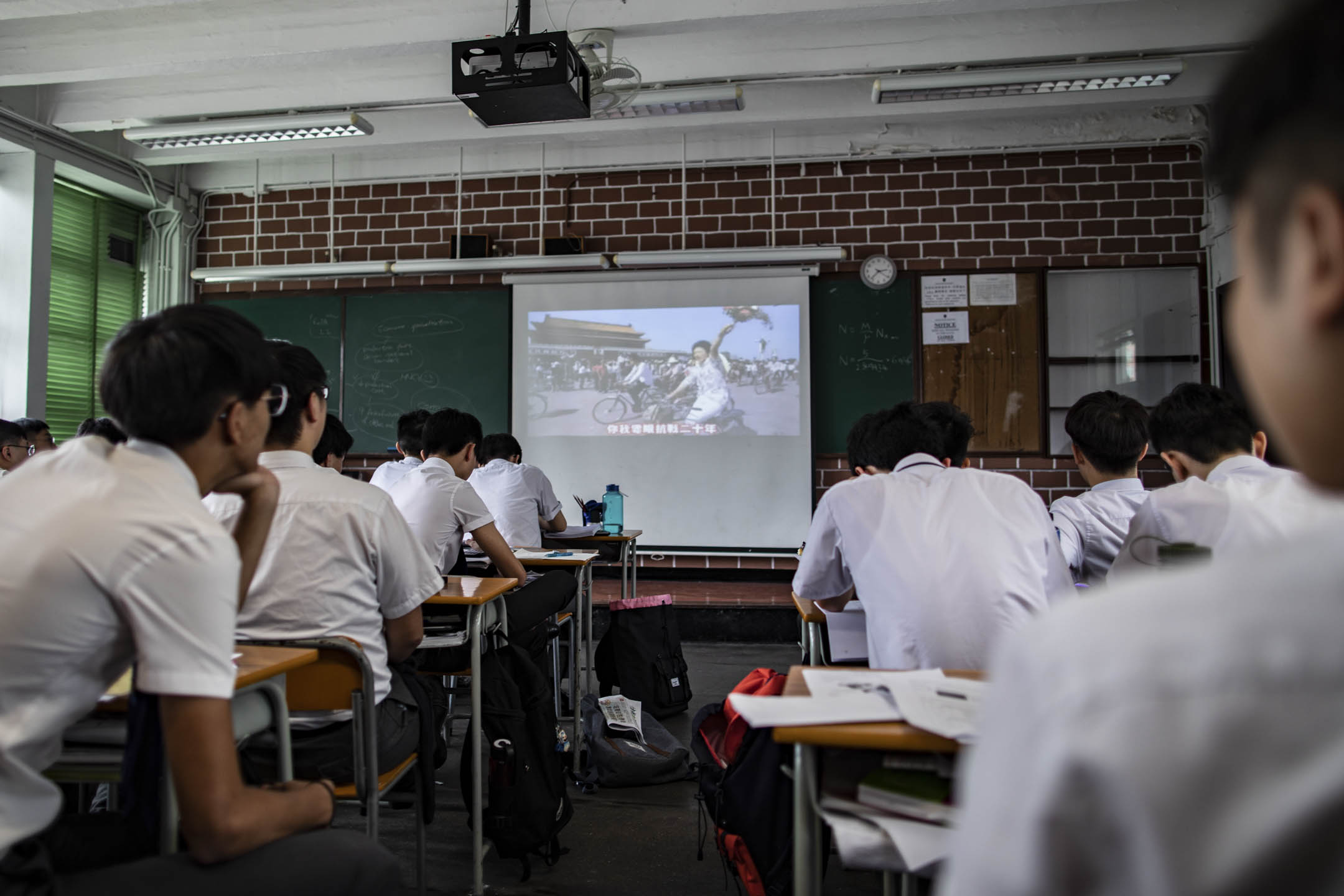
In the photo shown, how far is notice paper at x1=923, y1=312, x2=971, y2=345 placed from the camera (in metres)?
5.61

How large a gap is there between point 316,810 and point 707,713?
108 cm

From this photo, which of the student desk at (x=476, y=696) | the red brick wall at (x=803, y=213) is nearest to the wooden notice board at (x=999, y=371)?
the red brick wall at (x=803, y=213)

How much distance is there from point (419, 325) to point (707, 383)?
2.18 m

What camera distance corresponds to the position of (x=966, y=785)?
36cm

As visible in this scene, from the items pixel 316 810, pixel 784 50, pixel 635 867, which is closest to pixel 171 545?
pixel 316 810

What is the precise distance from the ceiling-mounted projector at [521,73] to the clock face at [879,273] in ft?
8.75

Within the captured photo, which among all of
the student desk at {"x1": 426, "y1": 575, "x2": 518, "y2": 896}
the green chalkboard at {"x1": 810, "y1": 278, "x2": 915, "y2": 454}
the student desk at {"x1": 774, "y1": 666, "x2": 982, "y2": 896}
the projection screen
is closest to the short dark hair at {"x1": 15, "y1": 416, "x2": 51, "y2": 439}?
the projection screen

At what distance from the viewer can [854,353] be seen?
5.70 m

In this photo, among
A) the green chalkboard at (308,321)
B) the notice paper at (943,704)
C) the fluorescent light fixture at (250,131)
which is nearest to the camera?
the notice paper at (943,704)

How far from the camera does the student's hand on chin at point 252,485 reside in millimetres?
1422

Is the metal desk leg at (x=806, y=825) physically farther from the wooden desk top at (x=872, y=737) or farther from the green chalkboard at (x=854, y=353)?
the green chalkboard at (x=854, y=353)

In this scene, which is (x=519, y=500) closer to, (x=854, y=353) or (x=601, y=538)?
(x=601, y=538)

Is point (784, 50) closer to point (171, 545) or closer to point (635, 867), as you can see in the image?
point (635, 867)

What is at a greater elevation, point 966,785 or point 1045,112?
point 1045,112
